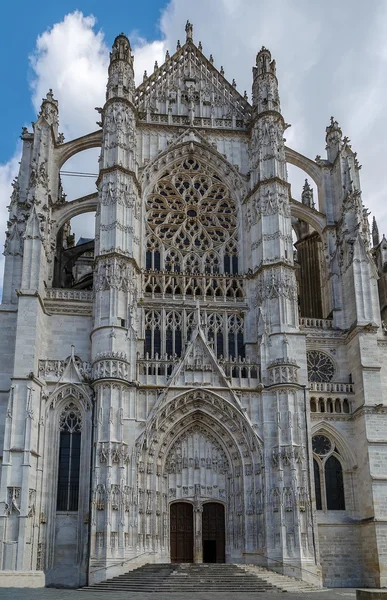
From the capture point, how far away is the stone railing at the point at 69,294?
29.4 meters

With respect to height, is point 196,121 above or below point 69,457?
above

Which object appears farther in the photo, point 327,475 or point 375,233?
point 375,233

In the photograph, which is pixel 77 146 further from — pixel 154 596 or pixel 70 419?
pixel 154 596

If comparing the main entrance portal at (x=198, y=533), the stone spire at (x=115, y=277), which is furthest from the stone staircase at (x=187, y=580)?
the main entrance portal at (x=198, y=533)

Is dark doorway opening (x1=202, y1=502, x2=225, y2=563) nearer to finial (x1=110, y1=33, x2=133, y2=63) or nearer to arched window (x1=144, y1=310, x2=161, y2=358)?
arched window (x1=144, y1=310, x2=161, y2=358)

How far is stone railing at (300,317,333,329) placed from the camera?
31.1m

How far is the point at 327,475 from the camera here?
94.8 feet

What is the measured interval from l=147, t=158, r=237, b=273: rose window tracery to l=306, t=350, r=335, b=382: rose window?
225 inches

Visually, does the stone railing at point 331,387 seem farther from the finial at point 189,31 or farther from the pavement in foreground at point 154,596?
the finial at point 189,31

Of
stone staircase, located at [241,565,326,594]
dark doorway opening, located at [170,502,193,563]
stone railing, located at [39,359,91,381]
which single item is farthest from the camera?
stone railing, located at [39,359,91,381]

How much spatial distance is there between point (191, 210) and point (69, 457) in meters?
12.8

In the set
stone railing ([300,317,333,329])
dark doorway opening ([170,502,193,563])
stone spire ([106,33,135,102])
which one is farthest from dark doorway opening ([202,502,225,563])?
stone spire ([106,33,135,102])

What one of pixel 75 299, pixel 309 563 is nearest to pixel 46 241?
pixel 75 299

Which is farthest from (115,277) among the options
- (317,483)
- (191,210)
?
(317,483)
